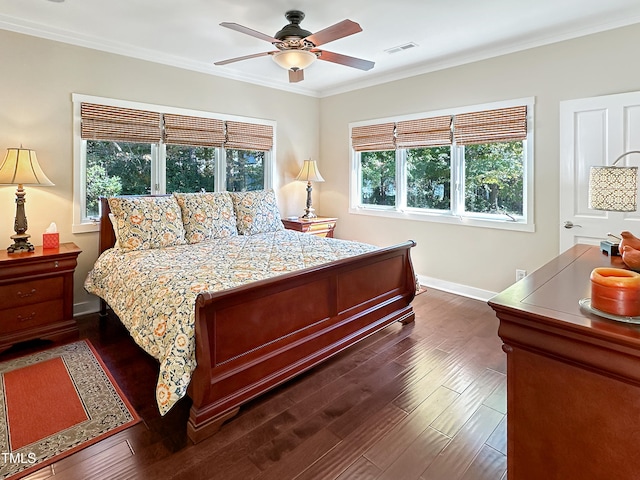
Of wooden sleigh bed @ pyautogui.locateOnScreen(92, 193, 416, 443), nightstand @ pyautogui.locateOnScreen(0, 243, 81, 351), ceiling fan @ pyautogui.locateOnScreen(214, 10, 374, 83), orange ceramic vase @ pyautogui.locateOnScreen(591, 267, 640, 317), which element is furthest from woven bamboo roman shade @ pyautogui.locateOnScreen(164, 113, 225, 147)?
orange ceramic vase @ pyautogui.locateOnScreen(591, 267, 640, 317)

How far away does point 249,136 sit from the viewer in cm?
489

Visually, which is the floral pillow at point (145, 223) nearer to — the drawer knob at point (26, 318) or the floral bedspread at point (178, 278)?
the floral bedspread at point (178, 278)

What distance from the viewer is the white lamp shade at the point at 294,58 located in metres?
2.86

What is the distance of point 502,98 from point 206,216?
3.30m

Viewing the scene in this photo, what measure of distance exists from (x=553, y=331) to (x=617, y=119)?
9.69 feet

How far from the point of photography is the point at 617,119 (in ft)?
10.1

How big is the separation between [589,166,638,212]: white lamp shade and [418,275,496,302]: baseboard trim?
240 cm

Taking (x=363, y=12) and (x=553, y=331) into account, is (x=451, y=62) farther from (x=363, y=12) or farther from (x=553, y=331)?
(x=553, y=331)

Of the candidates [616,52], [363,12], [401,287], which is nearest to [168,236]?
[401,287]

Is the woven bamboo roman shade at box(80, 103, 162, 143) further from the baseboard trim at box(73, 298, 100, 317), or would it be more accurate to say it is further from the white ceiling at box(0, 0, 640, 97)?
the baseboard trim at box(73, 298, 100, 317)

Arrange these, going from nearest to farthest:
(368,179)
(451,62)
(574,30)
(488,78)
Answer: (574,30), (488,78), (451,62), (368,179)

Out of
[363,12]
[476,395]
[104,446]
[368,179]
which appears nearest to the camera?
[104,446]

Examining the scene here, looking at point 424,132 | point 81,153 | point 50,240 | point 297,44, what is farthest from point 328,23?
point 50,240

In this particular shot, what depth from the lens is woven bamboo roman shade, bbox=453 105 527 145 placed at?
3.69 m
